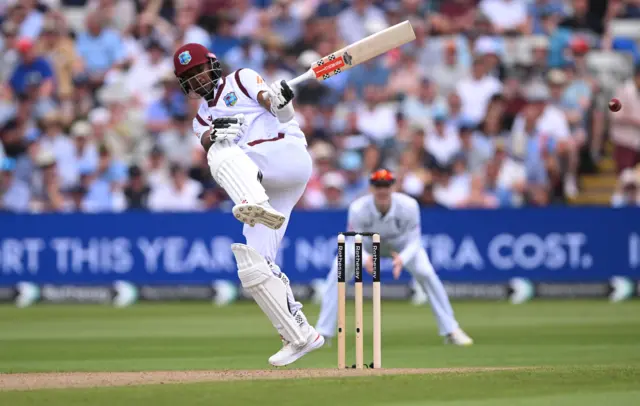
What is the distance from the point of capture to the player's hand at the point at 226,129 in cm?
736

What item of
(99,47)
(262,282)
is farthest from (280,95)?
(99,47)

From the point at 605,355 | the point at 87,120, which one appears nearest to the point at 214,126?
the point at 605,355

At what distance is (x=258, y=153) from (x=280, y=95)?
0.49 m

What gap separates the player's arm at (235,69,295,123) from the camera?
7.18 meters

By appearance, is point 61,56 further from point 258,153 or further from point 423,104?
point 258,153

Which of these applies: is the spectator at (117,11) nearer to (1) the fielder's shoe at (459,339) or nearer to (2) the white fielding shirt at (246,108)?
(1) the fielder's shoe at (459,339)

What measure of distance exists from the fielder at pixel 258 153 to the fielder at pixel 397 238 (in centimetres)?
248

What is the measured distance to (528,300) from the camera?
1494 centimetres

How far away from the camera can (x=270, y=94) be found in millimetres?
7266

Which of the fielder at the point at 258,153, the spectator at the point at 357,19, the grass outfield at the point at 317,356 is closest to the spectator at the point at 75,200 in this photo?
the grass outfield at the point at 317,356

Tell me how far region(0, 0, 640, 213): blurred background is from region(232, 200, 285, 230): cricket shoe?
802 cm

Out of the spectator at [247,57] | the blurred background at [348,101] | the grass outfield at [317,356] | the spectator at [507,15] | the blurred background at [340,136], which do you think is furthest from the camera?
the spectator at [507,15]

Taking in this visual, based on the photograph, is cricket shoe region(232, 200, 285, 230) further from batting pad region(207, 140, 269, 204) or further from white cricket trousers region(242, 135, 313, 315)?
white cricket trousers region(242, 135, 313, 315)

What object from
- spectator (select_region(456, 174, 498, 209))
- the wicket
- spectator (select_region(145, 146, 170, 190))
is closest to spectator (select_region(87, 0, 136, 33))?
spectator (select_region(145, 146, 170, 190))
